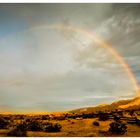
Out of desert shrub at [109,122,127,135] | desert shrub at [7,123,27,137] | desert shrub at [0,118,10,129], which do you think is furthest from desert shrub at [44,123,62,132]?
desert shrub at [109,122,127,135]

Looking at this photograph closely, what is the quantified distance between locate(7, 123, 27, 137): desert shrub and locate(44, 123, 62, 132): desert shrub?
0.28m

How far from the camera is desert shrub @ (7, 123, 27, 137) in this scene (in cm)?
616

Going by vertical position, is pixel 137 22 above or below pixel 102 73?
above

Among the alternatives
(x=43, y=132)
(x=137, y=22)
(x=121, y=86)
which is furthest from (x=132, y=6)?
(x=43, y=132)

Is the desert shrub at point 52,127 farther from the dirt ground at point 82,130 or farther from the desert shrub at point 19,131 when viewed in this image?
the desert shrub at point 19,131

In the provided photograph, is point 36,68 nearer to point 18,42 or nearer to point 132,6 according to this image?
point 18,42

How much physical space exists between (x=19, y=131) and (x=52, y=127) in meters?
0.45

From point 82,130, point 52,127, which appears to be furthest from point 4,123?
point 82,130

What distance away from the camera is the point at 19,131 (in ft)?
20.2

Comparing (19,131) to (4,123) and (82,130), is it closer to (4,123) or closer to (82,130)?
(4,123)

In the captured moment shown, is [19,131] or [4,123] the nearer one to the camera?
[19,131]

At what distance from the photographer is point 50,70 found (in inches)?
255

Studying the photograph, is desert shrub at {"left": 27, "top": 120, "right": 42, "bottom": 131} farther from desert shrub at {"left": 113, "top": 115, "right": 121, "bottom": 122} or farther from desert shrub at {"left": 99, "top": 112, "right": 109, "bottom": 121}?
desert shrub at {"left": 113, "top": 115, "right": 121, "bottom": 122}

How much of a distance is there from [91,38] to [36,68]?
2.90 feet
